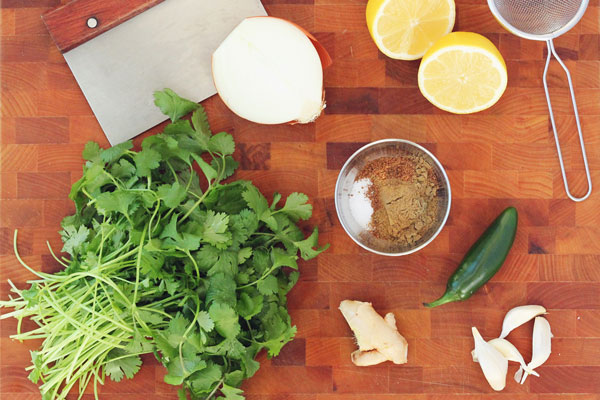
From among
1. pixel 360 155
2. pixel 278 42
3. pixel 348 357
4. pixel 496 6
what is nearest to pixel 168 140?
pixel 278 42

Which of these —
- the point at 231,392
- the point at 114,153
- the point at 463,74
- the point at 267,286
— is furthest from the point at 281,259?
the point at 463,74

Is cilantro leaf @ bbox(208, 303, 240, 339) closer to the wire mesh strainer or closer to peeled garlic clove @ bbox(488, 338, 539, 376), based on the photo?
peeled garlic clove @ bbox(488, 338, 539, 376)

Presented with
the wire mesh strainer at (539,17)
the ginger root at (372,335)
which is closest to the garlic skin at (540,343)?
the ginger root at (372,335)

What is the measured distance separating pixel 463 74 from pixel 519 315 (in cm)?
56

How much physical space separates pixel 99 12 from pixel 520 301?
116cm

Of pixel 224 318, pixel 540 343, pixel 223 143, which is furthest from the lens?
pixel 540 343

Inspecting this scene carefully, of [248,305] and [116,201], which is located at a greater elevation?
[116,201]

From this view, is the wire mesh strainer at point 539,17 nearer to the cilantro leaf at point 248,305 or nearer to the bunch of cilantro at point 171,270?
the bunch of cilantro at point 171,270

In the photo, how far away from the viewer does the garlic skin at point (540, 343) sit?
1167 millimetres

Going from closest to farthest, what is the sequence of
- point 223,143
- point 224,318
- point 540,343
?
point 224,318
point 223,143
point 540,343

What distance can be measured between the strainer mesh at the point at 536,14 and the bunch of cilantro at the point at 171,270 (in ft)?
1.98

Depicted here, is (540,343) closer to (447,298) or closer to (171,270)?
(447,298)

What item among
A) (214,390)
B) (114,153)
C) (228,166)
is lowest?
(214,390)

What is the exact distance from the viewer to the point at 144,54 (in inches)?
45.1
